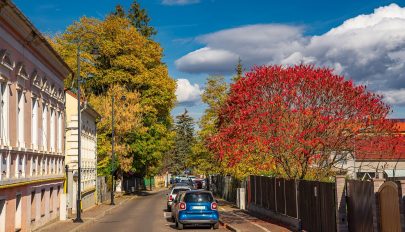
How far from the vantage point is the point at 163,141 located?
56.2 meters

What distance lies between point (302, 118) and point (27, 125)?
10679mm

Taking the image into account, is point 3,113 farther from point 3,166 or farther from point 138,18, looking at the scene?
point 138,18

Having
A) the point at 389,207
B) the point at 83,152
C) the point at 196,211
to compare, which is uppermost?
the point at 83,152

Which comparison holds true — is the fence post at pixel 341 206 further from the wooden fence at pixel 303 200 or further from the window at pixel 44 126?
the window at pixel 44 126

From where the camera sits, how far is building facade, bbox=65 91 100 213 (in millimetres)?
34531

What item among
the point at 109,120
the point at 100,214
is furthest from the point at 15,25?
the point at 109,120

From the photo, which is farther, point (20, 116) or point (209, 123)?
point (209, 123)

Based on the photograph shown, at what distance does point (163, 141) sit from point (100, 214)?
23497 mm

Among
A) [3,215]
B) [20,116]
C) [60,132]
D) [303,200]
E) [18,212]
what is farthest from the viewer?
[60,132]

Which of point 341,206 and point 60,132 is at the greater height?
point 60,132

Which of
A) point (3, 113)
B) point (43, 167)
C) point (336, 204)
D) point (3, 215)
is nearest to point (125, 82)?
point (43, 167)

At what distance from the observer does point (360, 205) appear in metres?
15.2

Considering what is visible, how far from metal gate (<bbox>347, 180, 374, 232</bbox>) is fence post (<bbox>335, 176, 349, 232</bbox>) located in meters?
0.12

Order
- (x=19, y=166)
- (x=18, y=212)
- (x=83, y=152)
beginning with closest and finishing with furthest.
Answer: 1. (x=19, y=166)
2. (x=18, y=212)
3. (x=83, y=152)
